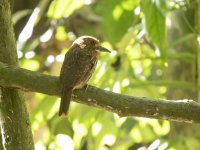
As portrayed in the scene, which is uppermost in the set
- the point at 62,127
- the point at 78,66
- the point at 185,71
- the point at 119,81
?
the point at 78,66

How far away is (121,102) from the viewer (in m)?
1.32

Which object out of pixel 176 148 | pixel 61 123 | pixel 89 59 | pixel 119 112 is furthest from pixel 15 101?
pixel 61 123

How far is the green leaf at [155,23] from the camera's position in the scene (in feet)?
5.63

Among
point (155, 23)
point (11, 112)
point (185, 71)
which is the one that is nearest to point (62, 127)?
point (185, 71)

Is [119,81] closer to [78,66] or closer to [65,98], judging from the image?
[78,66]

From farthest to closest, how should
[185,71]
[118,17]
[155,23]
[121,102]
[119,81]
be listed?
[185,71]
[118,17]
[119,81]
[155,23]
[121,102]

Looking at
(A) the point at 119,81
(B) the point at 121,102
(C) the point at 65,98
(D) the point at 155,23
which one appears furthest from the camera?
(A) the point at 119,81

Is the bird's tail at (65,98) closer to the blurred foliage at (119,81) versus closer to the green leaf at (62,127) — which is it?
the blurred foliage at (119,81)

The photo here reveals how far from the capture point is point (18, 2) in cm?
327

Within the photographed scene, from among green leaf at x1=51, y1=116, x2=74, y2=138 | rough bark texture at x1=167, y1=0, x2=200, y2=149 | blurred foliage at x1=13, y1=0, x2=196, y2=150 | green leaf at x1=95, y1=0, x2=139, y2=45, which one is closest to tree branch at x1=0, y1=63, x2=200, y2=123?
blurred foliage at x1=13, y1=0, x2=196, y2=150

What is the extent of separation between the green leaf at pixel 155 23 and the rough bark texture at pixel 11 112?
487 mm

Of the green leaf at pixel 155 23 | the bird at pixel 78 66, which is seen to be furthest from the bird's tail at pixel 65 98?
the green leaf at pixel 155 23

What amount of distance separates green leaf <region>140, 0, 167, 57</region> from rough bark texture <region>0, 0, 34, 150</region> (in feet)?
1.60

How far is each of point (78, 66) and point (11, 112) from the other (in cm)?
47
